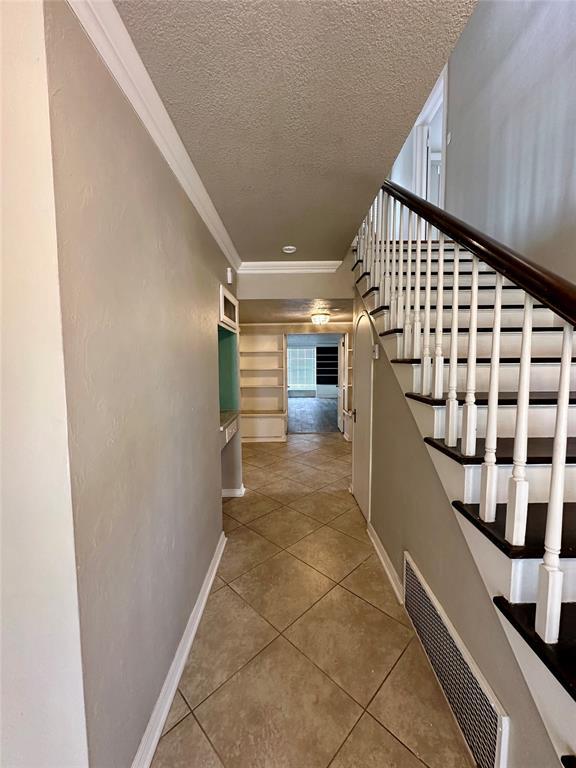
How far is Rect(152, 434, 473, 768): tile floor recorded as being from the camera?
114cm

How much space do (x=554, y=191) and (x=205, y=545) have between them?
3210 millimetres

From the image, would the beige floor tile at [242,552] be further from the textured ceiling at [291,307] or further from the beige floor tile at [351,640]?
the textured ceiling at [291,307]

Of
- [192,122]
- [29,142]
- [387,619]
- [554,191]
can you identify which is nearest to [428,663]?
[387,619]

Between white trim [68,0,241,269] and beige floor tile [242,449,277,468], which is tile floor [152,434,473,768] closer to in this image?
beige floor tile [242,449,277,468]

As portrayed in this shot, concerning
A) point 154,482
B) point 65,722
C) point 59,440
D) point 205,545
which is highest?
point 59,440

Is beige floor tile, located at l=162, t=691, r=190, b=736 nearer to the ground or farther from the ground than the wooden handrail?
nearer to the ground

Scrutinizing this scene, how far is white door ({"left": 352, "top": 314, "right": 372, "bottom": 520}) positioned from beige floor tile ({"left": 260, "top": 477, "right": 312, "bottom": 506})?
2.04 feet

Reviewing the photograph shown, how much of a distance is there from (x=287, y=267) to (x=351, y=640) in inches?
116

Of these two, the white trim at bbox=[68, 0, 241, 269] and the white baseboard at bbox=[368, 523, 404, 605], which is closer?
the white trim at bbox=[68, 0, 241, 269]

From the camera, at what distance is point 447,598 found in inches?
52.3

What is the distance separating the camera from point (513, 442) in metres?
1.28

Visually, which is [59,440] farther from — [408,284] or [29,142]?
[408,284]

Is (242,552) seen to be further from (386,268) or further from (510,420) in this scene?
(386,268)

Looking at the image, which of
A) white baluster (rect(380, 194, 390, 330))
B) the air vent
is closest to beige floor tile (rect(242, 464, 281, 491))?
the air vent
